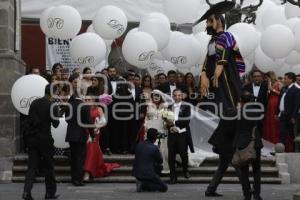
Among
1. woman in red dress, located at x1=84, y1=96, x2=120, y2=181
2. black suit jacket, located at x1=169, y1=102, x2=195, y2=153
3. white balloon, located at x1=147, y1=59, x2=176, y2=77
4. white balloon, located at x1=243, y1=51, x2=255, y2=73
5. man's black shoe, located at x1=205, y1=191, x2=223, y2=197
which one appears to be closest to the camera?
man's black shoe, located at x1=205, y1=191, x2=223, y2=197

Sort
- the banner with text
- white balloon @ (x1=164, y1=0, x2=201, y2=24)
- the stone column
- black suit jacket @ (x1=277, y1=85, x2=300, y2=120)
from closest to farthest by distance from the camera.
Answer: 1. the stone column
2. black suit jacket @ (x1=277, y1=85, x2=300, y2=120)
3. white balloon @ (x1=164, y1=0, x2=201, y2=24)
4. the banner with text

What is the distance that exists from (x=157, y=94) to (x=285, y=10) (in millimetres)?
5412

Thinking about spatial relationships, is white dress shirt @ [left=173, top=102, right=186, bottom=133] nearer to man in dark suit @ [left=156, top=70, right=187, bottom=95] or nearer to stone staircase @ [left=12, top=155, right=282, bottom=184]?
stone staircase @ [left=12, top=155, right=282, bottom=184]

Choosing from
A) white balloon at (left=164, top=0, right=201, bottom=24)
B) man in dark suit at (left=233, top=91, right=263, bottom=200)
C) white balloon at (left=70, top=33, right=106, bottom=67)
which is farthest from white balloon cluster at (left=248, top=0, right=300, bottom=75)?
man in dark suit at (left=233, top=91, right=263, bottom=200)

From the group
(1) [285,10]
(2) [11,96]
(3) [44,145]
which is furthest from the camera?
(1) [285,10]

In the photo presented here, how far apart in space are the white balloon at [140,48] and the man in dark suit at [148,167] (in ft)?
10.9

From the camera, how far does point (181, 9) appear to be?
59.1 feet

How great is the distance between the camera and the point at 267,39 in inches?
700

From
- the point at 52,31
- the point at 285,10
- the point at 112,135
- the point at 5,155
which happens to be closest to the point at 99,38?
the point at 52,31

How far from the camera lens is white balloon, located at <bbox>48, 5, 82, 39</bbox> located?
690 inches

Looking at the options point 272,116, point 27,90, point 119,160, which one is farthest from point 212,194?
point 272,116

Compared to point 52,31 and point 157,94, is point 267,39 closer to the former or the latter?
point 157,94

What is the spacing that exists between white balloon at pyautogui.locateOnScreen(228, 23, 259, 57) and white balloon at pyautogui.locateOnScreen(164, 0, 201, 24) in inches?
45.6

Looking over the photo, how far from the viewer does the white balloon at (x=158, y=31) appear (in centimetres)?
1753
